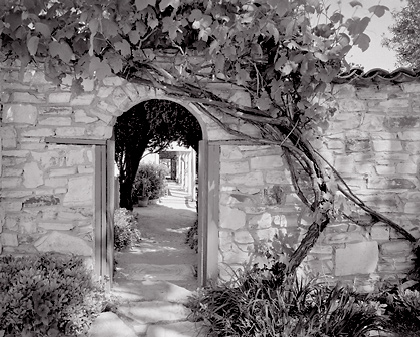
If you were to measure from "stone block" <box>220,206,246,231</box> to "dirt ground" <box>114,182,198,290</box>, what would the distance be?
2.92 ft

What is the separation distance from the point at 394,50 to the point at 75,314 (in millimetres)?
9507

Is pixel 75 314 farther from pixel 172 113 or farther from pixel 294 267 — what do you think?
pixel 172 113

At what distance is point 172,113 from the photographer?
7418 mm

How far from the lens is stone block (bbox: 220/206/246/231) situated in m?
3.97

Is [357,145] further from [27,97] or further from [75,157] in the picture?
[27,97]

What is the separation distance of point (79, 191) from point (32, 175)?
1.61 feet

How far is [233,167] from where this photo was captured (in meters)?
3.97

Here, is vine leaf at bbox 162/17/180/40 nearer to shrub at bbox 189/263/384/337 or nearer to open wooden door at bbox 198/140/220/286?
open wooden door at bbox 198/140/220/286

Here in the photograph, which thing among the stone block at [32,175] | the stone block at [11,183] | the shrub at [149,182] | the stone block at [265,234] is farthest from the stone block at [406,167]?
the shrub at [149,182]

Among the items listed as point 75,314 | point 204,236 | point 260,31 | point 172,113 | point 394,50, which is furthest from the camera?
point 394,50

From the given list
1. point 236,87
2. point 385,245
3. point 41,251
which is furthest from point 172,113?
point 385,245

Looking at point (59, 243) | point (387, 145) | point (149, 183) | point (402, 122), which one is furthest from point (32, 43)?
point (149, 183)

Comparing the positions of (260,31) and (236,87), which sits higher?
(260,31)

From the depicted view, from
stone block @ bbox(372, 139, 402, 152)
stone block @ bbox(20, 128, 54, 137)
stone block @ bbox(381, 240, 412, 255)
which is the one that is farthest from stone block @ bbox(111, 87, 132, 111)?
stone block @ bbox(381, 240, 412, 255)
